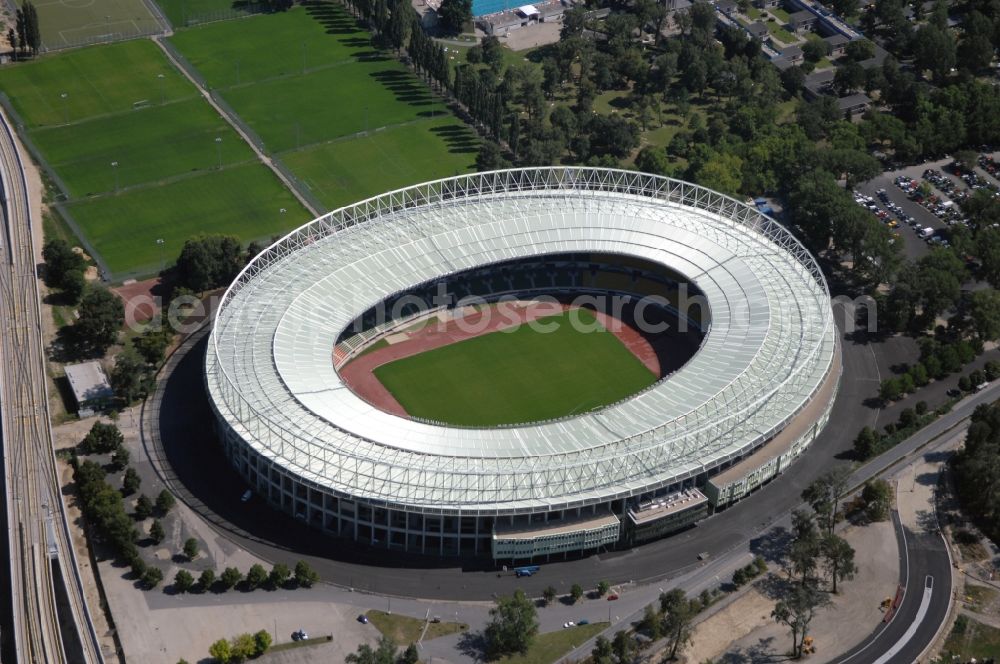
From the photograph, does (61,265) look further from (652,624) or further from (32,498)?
(652,624)

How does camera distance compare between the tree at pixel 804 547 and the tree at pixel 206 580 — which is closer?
the tree at pixel 206 580

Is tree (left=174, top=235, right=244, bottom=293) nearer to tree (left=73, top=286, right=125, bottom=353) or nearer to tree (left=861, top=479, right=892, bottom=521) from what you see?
tree (left=73, top=286, right=125, bottom=353)

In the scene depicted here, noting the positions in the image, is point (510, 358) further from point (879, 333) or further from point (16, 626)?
point (16, 626)

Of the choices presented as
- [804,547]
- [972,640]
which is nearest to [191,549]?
[804,547]

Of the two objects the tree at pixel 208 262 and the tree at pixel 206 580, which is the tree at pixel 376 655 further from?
the tree at pixel 208 262

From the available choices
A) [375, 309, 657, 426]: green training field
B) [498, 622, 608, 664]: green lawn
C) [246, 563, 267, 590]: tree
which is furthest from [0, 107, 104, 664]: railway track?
[375, 309, 657, 426]: green training field

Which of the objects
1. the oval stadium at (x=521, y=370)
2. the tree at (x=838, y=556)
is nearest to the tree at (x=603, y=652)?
the oval stadium at (x=521, y=370)
